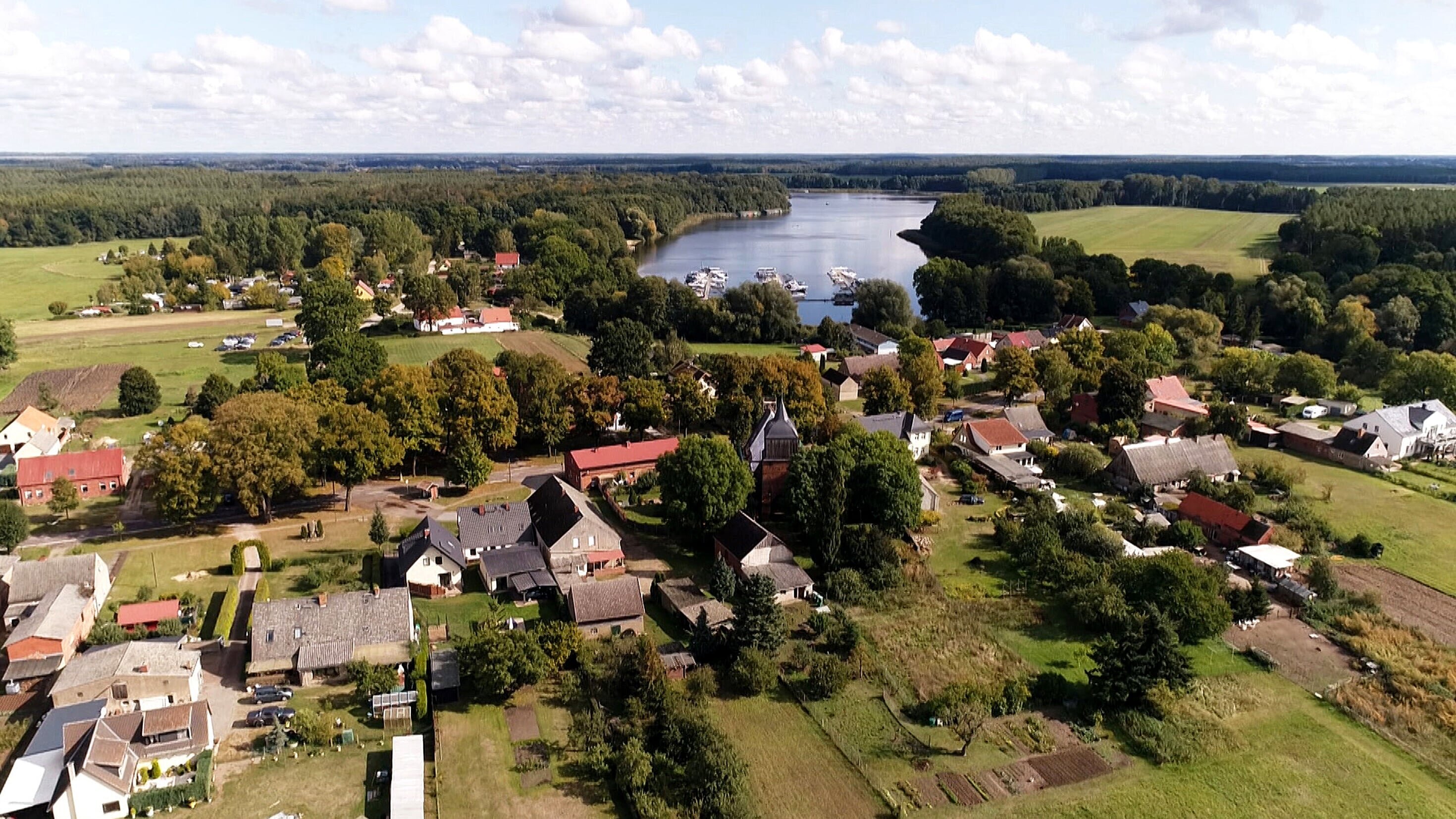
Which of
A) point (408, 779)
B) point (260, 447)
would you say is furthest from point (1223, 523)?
point (260, 447)

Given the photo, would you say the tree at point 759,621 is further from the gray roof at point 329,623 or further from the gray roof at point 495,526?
the gray roof at point 495,526

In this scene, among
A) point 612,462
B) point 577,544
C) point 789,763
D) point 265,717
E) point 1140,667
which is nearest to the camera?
point 789,763

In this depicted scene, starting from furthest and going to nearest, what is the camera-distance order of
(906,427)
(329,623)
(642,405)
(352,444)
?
(906,427) < (642,405) < (352,444) < (329,623)

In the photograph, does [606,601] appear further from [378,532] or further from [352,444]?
[352,444]

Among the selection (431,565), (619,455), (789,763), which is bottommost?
(789,763)

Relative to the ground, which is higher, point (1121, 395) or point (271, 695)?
point (1121, 395)

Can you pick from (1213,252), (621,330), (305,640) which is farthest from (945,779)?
(1213,252)

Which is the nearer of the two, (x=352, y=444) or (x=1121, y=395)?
(x=352, y=444)
